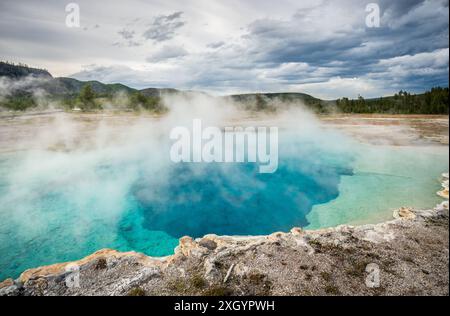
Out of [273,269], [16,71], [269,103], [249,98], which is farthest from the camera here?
[16,71]

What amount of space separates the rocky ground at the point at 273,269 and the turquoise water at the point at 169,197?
6.80ft

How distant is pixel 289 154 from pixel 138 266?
1631 centimetres

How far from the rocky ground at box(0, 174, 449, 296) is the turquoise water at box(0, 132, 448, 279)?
207cm

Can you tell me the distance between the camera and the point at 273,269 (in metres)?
6.64

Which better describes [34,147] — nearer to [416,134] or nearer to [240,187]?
[240,187]

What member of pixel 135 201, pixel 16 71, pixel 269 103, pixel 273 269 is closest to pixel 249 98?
pixel 269 103

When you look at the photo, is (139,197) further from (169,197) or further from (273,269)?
(273,269)

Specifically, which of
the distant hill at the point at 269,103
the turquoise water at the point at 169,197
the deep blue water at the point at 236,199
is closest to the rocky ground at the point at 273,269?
the turquoise water at the point at 169,197

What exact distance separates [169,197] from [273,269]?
25.3 feet

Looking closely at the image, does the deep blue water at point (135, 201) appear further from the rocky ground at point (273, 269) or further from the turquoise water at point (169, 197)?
the rocky ground at point (273, 269)

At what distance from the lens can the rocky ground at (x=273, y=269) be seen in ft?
19.8

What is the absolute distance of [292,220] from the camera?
36.6 ft
